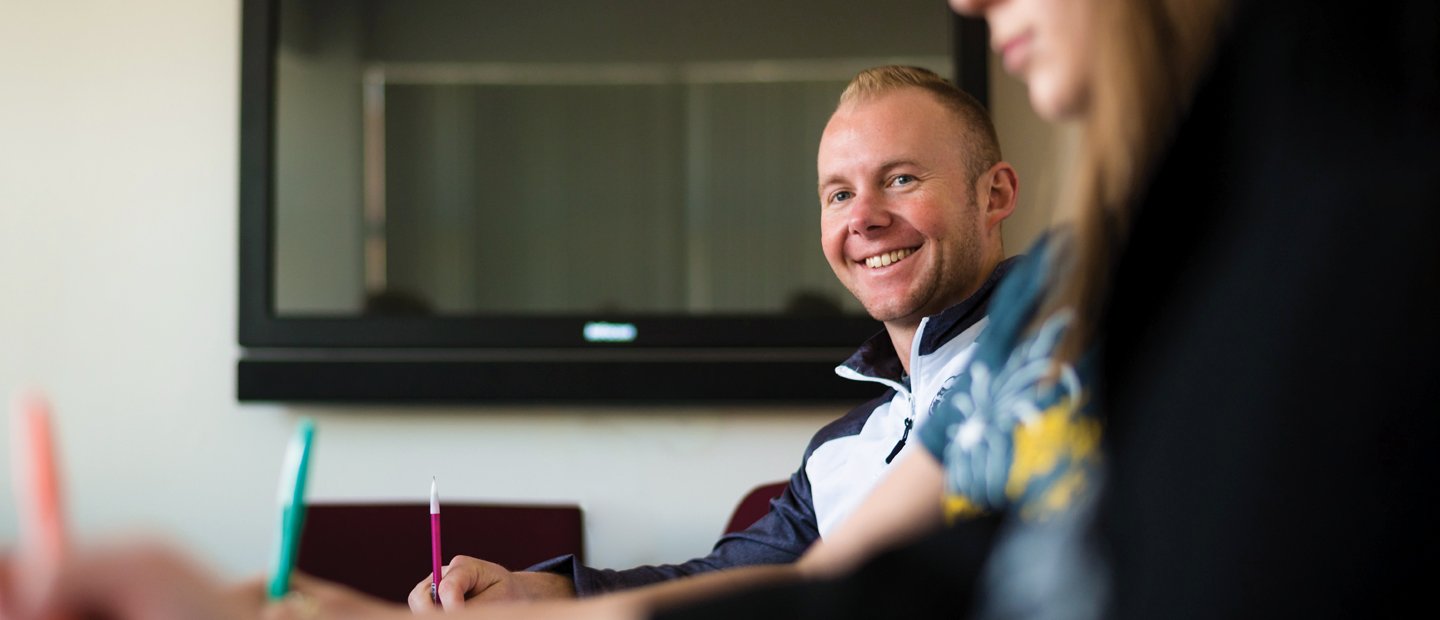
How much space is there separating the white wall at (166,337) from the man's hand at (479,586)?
1.19 m

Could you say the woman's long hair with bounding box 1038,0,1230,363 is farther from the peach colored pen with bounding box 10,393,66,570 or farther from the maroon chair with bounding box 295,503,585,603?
the maroon chair with bounding box 295,503,585,603

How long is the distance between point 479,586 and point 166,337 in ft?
5.34

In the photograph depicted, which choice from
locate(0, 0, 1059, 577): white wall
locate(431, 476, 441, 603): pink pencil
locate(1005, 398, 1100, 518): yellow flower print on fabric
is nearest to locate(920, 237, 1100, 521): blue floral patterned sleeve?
locate(1005, 398, 1100, 518): yellow flower print on fabric

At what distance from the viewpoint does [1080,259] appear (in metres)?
0.52

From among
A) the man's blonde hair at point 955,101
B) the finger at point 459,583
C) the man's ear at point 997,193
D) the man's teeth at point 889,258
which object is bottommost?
the finger at point 459,583

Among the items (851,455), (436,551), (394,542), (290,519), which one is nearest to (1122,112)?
(290,519)

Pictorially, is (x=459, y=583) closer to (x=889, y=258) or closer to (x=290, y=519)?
(x=290, y=519)

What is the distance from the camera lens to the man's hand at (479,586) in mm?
1190

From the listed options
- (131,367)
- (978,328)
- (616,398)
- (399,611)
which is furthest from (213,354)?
(399,611)

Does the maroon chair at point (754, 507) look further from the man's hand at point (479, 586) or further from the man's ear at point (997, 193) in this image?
the man's hand at point (479, 586)

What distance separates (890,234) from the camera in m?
1.71

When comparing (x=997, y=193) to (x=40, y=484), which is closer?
(x=40, y=484)

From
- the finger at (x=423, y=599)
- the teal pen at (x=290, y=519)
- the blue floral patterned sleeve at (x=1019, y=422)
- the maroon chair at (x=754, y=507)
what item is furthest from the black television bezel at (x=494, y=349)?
the teal pen at (x=290, y=519)

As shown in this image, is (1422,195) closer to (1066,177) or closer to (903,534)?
(1066,177)
